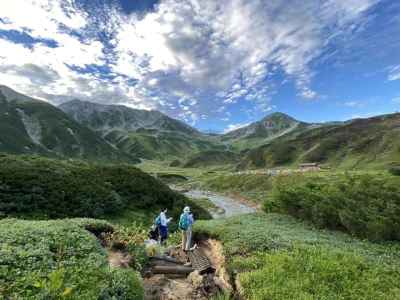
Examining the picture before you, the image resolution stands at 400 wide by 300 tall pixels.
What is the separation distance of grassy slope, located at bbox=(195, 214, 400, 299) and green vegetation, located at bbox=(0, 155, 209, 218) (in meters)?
18.6

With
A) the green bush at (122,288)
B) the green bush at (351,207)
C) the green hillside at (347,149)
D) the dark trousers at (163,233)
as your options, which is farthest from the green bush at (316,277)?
the green hillside at (347,149)

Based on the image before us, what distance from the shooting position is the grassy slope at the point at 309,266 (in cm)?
1016

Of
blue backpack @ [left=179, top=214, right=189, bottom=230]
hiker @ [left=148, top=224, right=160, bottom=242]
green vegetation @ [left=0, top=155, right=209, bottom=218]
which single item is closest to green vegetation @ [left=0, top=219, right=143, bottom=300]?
blue backpack @ [left=179, top=214, right=189, bottom=230]

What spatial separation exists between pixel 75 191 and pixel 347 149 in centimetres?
11099

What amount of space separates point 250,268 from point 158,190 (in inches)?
1147

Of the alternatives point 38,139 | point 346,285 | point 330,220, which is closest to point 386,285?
point 346,285

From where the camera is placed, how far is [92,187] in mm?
32531

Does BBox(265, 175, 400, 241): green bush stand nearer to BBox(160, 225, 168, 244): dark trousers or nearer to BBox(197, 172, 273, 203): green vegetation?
BBox(160, 225, 168, 244): dark trousers

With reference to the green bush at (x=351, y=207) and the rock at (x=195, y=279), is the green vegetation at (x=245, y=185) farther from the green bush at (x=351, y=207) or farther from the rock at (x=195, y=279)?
the rock at (x=195, y=279)

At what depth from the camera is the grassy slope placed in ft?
33.3

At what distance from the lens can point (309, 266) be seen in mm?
11742

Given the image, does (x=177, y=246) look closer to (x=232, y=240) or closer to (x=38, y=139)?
(x=232, y=240)

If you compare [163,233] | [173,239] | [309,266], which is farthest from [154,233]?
[309,266]

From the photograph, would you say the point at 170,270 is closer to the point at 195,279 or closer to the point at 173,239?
the point at 195,279
